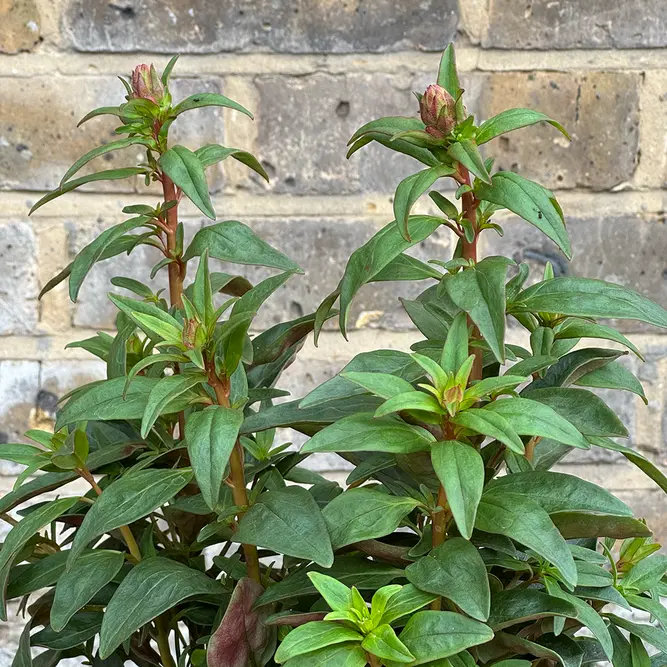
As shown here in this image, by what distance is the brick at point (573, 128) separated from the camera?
879mm

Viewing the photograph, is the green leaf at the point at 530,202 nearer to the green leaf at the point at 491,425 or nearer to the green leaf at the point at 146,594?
the green leaf at the point at 491,425

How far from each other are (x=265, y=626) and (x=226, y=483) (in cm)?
7

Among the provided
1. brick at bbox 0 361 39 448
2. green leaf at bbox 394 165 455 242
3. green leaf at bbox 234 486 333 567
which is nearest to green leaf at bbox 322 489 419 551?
green leaf at bbox 234 486 333 567

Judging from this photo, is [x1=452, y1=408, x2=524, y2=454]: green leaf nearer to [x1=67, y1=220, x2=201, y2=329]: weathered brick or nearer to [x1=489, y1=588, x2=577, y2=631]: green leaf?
[x1=489, y1=588, x2=577, y2=631]: green leaf

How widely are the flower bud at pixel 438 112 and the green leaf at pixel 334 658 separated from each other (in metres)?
0.22

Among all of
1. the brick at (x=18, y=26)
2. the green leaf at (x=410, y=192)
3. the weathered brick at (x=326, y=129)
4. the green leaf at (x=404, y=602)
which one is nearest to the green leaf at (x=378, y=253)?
the green leaf at (x=410, y=192)

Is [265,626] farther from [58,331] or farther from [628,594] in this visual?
[58,331]

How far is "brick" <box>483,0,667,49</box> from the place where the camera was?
2.83 feet

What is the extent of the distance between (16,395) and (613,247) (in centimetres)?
65

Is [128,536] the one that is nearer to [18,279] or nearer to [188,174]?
[188,174]

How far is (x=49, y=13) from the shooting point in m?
0.86

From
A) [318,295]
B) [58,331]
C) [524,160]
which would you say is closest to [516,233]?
[524,160]

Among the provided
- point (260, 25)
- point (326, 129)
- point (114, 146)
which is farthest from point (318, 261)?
point (114, 146)

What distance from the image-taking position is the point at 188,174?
45 centimetres
